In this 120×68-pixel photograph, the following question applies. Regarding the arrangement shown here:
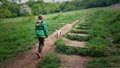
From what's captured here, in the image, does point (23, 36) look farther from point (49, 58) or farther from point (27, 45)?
point (49, 58)

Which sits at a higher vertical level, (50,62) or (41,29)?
(41,29)

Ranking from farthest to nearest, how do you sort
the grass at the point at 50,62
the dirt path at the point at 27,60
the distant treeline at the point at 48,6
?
the distant treeline at the point at 48,6 → the dirt path at the point at 27,60 → the grass at the point at 50,62

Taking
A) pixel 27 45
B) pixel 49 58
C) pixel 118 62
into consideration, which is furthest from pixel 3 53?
pixel 118 62

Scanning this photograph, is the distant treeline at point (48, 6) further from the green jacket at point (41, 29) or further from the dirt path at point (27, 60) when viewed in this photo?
the green jacket at point (41, 29)

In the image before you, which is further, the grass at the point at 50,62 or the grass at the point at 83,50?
the grass at the point at 83,50

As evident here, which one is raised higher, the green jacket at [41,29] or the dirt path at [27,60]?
the green jacket at [41,29]

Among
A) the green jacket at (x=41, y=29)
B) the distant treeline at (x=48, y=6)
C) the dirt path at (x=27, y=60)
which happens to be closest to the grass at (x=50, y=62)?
the dirt path at (x=27, y=60)

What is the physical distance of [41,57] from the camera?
802cm

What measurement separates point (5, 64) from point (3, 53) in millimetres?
1573

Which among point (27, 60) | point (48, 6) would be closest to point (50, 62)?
point (27, 60)

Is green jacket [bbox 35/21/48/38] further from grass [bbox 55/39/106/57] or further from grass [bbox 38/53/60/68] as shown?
grass [bbox 55/39/106/57]

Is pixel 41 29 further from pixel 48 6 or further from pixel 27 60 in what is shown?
pixel 48 6

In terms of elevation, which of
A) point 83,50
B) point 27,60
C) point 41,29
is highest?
point 41,29

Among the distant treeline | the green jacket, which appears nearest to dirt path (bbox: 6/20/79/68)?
the green jacket
